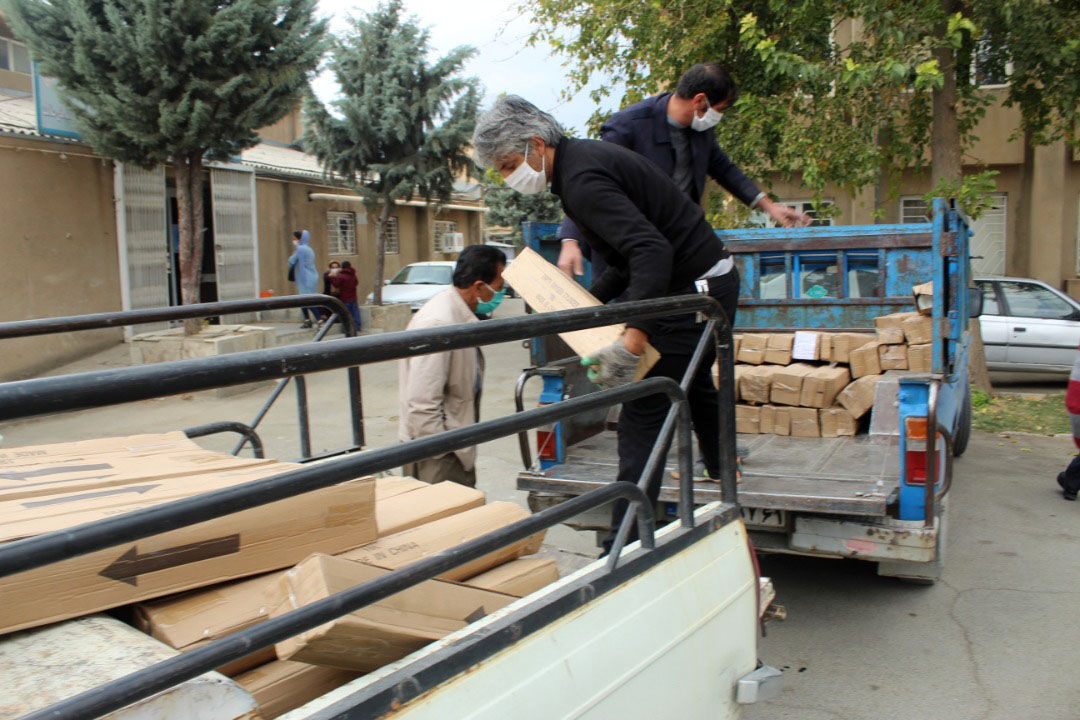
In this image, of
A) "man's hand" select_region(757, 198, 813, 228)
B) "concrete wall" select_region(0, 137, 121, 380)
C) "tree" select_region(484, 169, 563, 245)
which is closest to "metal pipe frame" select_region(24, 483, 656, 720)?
"man's hand" select_region(757, 198, 813, 228)

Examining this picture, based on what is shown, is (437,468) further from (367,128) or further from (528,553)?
(367,128)

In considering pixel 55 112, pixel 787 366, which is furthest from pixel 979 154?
pixel 55 112

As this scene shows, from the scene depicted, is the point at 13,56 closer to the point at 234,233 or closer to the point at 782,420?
the point at 234,233

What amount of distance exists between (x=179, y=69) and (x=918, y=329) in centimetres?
960

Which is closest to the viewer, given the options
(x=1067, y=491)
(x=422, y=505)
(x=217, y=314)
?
(x=422, y=505)

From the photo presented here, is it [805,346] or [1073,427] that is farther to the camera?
[1073,427]

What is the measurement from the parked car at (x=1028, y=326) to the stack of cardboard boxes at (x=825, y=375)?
6325 mm

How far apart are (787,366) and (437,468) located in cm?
256

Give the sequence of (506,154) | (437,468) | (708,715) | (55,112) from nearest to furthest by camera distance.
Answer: (708,715) < (506,154) < (437,468) < (55,112)

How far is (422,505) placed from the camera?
2.54 metres

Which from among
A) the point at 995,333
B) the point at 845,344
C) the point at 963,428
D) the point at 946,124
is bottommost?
the point at 963,428

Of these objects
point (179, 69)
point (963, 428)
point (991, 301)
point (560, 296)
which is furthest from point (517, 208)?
point (560, 296)

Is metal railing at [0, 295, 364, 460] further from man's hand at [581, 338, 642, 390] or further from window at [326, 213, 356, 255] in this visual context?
window at [326, 213, 356, 255]

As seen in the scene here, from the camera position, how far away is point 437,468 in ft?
13.6
